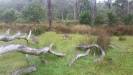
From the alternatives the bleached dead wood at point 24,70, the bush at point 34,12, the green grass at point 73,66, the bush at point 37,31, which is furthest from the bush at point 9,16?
the bleached dead wood at point 24,70

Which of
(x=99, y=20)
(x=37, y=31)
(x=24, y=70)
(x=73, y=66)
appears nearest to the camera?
(x=24, y=70)

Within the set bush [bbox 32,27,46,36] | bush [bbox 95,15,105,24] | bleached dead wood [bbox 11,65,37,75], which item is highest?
bleached dead wood [bbox 11,65,37,75]

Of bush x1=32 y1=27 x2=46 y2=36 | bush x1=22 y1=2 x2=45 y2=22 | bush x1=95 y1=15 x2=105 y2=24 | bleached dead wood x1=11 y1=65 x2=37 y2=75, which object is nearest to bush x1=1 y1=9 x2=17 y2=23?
bush x1=22 y1=2 x2=45 y2=22

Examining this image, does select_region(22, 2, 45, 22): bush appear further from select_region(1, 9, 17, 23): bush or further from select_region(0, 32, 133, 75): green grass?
select_region(0, 32, 133, 75): green grass

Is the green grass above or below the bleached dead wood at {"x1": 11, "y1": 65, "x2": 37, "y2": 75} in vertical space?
below

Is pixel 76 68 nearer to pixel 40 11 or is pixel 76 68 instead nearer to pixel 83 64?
pixel 83 64

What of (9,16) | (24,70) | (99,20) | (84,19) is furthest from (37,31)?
(9,16)

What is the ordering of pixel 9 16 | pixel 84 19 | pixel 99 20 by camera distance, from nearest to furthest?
1. pixel 84 19
2. pixel 99 20
3. pixel 9 16

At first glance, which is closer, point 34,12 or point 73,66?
point 73,66

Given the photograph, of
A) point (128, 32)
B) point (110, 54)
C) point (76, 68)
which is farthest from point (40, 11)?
point (76, 68)

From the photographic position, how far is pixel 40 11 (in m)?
28.7

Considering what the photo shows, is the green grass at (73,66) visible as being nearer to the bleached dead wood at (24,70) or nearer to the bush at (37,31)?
the bleached dead wood at (24,70)

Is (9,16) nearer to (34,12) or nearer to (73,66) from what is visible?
(34,12)

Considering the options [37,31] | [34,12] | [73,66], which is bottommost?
[37,31]
